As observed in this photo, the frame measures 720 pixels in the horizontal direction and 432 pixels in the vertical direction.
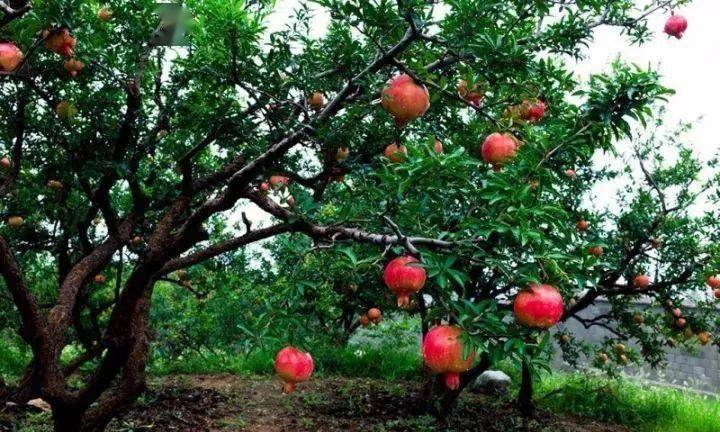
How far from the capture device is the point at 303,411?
6141 millimetres

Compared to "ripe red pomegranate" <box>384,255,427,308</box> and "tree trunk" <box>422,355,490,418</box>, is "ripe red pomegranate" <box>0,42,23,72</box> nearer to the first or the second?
"ripe red pomegranate" <box>384,255,427,308</box>

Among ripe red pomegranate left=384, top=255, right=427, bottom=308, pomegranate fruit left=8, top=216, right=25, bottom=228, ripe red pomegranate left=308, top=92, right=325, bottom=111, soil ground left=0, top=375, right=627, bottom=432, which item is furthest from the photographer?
soil ground left=0, top=375, right=627, bottom=432

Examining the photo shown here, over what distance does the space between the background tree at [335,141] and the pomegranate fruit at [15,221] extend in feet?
0.04

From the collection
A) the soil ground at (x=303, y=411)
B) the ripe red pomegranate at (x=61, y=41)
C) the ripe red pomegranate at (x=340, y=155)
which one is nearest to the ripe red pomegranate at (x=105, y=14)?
the ripe red pomegranate at (x=61, y=41)

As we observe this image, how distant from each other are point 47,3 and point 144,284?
5.15ft

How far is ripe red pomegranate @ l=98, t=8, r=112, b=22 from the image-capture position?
9.71 feet

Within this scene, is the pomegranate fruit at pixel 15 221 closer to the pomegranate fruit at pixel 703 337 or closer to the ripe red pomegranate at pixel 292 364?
the ripe red pomegranate at pixel 292 364

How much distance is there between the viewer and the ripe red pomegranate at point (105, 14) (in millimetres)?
2961

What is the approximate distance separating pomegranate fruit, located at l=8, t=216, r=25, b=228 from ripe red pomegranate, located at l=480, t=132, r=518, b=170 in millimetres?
4541

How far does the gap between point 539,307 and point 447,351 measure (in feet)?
0.95

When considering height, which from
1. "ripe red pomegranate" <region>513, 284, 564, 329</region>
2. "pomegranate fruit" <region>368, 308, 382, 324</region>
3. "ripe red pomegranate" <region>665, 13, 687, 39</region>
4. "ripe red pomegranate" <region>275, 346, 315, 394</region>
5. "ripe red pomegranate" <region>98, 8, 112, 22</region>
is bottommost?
"ripe red pomegranate" <region>275, 346, 315, 394</region>

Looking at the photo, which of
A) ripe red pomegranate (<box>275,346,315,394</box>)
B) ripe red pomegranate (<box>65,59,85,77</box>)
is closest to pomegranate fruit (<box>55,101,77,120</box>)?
ripe red pomegranate (<box>65,59,85,77</box>)

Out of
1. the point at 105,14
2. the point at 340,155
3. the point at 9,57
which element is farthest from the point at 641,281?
the point at 9,57

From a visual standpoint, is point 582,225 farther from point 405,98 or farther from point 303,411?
point 405,98
